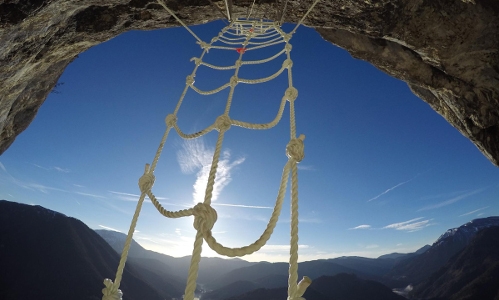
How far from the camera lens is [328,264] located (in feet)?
274

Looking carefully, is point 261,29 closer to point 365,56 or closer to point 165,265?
point 365,56

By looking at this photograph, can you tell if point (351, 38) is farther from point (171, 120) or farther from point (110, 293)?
point (110, 293)

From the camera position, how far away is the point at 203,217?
4.32 ft

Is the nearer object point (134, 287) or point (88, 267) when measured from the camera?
point (88, 267)

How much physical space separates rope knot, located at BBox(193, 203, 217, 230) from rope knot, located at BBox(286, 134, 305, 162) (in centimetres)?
64

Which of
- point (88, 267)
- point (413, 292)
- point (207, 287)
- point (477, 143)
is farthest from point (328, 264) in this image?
point (477, 143)

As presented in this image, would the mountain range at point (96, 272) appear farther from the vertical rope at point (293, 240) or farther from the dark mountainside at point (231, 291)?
the vertical rope at point (293, 240)

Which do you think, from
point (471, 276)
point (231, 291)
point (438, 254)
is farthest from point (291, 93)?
point (438, 254)

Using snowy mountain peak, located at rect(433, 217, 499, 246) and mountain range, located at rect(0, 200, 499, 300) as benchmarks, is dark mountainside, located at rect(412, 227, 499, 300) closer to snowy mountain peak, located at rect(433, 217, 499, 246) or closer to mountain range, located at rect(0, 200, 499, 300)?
mountain range, located at rect(0, 200, 499, 300)

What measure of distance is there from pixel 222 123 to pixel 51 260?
153ft

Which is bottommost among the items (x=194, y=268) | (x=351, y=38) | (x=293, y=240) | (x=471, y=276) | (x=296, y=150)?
(x=471, y=276)

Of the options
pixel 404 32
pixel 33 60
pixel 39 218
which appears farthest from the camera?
pixel 39 218

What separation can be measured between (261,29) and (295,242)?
11.4 ft

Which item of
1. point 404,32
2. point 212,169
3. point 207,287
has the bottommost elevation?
point 207,287
